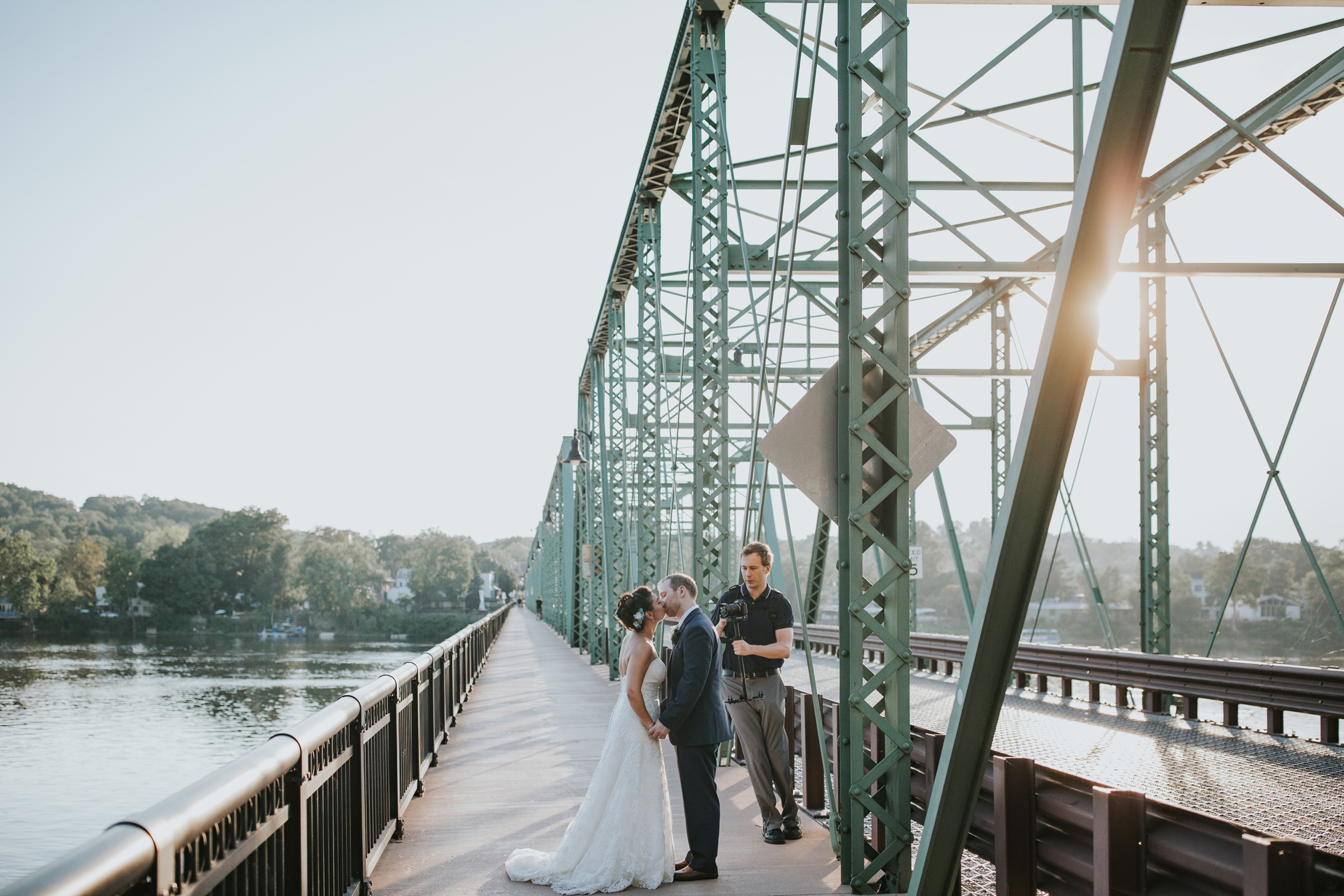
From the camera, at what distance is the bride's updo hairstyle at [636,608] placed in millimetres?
6371

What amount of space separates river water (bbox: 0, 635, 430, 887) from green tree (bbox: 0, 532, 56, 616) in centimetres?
1685

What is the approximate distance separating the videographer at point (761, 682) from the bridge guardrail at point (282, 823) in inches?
97.2

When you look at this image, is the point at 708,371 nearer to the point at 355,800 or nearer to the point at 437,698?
the point at 437,698

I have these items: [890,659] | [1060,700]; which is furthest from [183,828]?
[1060,700]

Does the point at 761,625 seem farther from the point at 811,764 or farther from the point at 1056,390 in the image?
the point at 1056,390

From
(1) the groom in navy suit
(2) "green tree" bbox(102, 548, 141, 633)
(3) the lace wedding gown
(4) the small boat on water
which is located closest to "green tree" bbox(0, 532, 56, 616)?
(2) "green tree" bbox(102, 548, 141, 633)

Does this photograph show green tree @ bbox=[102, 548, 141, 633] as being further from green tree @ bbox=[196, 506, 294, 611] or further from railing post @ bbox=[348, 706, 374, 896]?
railing post @ bbox=[348, 706, 374, 896]

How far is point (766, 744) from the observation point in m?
7.34

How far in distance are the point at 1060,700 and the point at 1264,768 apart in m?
6.25

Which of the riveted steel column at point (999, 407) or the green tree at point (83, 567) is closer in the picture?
the riveted steel column at point (999, 407)

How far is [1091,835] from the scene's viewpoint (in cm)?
451

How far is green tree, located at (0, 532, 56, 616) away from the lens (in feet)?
349

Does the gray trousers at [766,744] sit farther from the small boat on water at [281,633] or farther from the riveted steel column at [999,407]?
the small boat on water at [281,633]

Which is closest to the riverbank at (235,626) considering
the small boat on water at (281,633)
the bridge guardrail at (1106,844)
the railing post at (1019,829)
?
the small boat on water at (281,633)
